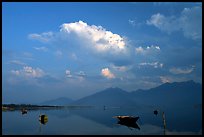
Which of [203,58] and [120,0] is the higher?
[120,0]

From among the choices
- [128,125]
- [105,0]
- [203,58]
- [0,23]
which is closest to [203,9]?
[203,58]

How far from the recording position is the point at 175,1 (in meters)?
17.2

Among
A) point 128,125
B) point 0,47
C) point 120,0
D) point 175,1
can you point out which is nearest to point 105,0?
point 120,0

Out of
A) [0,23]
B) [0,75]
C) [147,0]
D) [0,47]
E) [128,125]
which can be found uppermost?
[147,0]

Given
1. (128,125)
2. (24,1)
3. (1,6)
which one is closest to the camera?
(1,6)

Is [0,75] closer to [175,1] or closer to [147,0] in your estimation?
[147,0]

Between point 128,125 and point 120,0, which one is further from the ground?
point 120,0

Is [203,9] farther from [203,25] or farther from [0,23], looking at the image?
[0,23]

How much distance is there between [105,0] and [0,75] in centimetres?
829

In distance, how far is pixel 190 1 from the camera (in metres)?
18.0

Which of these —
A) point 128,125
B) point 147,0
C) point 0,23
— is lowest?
point 128,125

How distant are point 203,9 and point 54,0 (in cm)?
922

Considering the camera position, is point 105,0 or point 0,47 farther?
point 105,0

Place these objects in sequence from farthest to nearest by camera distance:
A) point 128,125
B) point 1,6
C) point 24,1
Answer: point 128,125 < point 24,1 < point 1,6
